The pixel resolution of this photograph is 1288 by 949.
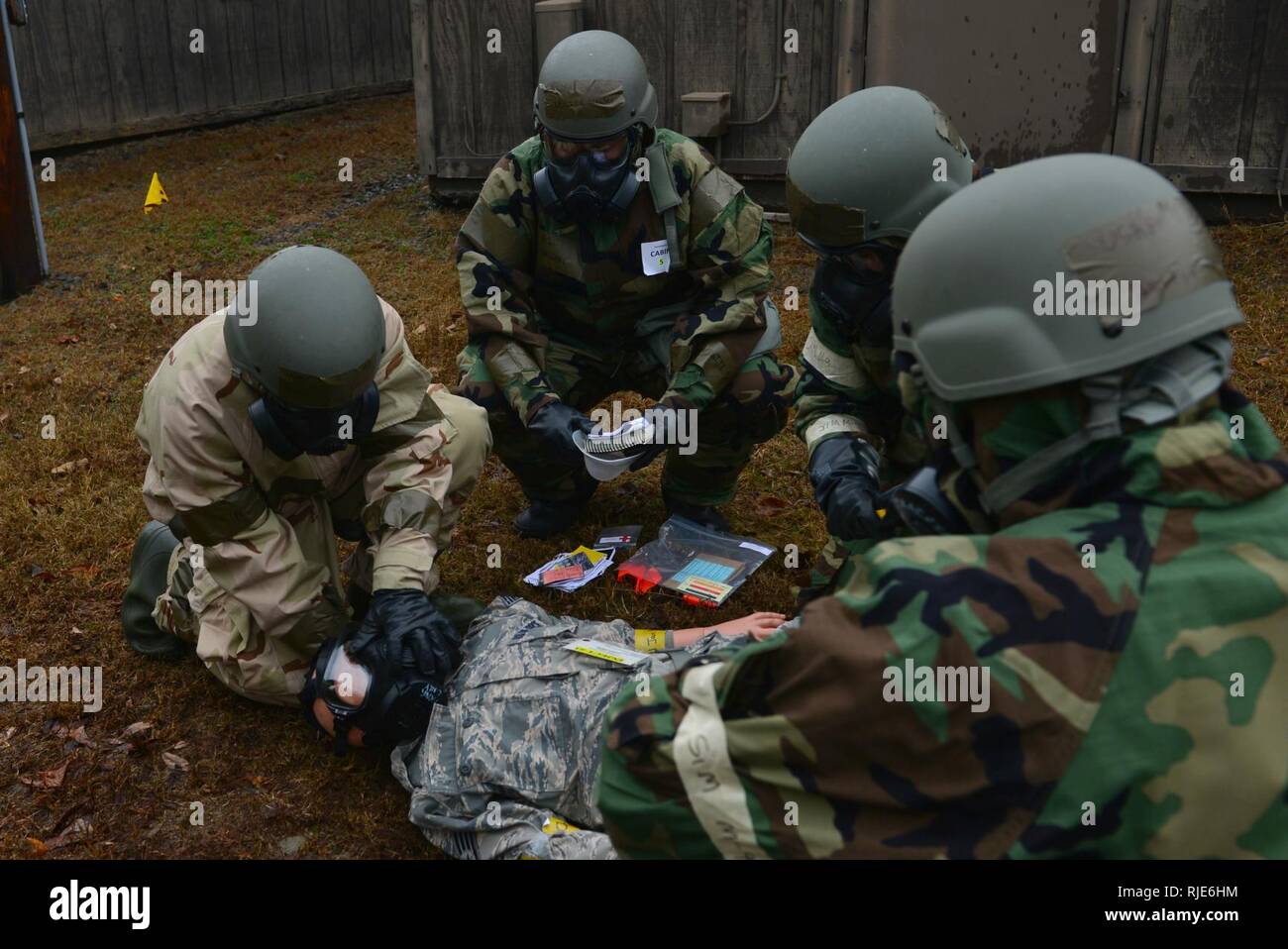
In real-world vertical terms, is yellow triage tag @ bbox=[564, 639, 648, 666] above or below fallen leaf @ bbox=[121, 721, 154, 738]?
above

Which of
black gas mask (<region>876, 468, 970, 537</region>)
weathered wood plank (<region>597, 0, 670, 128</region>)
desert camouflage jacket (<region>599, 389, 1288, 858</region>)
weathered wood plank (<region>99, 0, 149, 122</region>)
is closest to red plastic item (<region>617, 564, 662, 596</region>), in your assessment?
black gas mask (<region>876, 468, 970, 537</region>)

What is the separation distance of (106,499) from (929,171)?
3.53 m

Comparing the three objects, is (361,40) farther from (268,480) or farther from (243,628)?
(243,628)

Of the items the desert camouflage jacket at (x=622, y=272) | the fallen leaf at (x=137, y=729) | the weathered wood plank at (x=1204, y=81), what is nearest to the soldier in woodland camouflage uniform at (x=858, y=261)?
the desert camouflage jacket at (x=622, y=272)

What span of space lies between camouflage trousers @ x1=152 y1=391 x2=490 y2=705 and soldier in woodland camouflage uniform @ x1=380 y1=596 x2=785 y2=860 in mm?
563

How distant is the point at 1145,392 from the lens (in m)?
1.82

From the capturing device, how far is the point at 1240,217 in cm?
715

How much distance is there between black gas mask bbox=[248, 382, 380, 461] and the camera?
11.1 feet

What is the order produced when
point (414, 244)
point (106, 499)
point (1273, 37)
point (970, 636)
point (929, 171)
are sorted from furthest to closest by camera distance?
point (414, 244)
point (1273, 37)
point (106, 499)
point (929, 171)
point (970, 636)

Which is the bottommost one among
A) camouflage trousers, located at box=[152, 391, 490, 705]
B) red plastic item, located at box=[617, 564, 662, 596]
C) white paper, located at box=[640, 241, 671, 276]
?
red plastic item, located at box=[617, 564, 662, 596]

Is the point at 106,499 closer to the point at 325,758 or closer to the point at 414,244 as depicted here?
the point at 325,758

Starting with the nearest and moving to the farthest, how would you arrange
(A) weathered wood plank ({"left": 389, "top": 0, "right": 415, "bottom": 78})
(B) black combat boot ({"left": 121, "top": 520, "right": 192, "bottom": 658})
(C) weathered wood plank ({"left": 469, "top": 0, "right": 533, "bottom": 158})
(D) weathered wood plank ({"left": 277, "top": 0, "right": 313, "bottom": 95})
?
1. (B) black combat boot ({"left": 121, "top": 520, "right": 192, "bottom": 658})
2. (C) weathered wood plank ({"left": 469, "top": 0, "right": 533, "bottom": 158})
3. (D) weathered wood plank ({"left": 277, "top": 0, "right": 313, "bottom": 95})
4. (A) weathered wood plank ({"left": 389, "top": 0, "right": 415, "bottom": 78})

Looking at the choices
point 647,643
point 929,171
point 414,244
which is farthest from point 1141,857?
Answer: point 414,244

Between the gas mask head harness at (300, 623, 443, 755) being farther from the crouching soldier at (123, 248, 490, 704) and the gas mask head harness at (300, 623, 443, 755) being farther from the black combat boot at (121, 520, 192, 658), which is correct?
the black combat boot at (121, 520, 192, 658)
